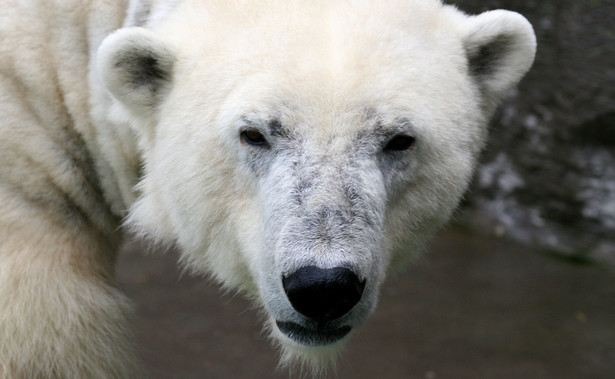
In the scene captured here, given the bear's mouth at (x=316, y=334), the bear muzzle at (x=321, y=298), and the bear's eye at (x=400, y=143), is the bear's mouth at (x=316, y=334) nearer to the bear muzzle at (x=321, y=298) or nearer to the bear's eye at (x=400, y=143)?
the bear muzzle at (x=321, y=298)

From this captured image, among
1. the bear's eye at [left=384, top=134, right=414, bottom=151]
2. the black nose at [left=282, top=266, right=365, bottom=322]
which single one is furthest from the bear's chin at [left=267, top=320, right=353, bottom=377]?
the bear's eye at [left=384, top=134, right=414, bottom=151]

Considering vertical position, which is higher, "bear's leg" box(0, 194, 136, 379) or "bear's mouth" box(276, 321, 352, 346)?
"bear's mouth" box(276, 321, 352, 346)

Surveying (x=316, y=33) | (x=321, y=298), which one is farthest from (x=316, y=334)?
(x=316, y=33)

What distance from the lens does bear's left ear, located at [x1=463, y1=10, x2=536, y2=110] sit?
8.39ft

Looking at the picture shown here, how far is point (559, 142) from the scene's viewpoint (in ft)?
19.0

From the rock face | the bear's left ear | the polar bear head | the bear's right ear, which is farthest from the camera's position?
the rock face

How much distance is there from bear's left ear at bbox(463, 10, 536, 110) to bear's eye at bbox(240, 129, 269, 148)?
0.76m

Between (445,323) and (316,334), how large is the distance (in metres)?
3.15

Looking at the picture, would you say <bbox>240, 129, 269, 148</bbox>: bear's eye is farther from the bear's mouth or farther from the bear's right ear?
the bear's mouth

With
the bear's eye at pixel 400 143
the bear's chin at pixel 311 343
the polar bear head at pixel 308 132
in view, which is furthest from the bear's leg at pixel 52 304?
the bear's eye at pixel 400 143

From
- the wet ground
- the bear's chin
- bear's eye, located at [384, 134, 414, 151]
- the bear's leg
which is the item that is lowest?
the wet ground

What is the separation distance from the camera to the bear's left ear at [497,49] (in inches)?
101

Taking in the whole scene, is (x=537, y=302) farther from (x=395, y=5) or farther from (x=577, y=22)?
(x=395, y=5)

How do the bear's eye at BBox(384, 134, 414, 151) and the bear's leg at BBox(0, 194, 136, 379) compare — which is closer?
the bear's eye at BBox(384, 134, 414, 151)
